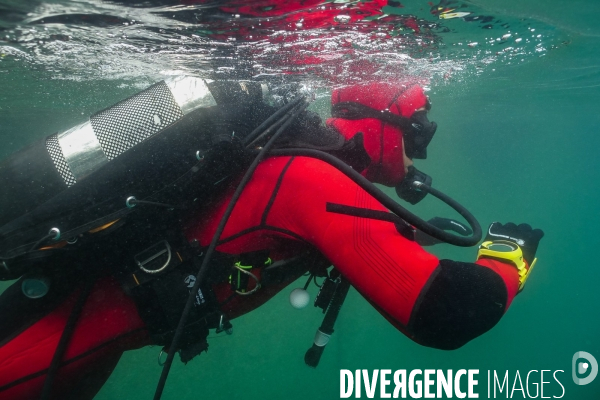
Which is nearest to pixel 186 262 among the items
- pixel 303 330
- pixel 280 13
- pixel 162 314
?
pixel 162 314

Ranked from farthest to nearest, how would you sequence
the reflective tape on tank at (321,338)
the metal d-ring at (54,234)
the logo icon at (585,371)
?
the logo icon at (585,371) < the reflective tape on tank at (321,338) < the metal d-ring at (54,234)

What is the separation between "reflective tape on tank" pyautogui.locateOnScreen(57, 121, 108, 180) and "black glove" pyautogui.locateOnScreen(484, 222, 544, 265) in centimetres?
318

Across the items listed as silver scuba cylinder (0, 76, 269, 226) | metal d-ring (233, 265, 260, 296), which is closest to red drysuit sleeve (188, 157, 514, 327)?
metal d-ring (233, 265, 260, 296)

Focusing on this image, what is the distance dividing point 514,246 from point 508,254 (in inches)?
7.4

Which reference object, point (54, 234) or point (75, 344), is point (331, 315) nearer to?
point (75, 344)

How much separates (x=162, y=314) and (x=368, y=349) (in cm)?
1913

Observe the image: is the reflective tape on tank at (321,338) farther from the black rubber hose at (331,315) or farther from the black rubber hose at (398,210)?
the black rubber hose at (398,210)

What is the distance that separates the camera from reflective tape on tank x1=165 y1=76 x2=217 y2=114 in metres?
2.54

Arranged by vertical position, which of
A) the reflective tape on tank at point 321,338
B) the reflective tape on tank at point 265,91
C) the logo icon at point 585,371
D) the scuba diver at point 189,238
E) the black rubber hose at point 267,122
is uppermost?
the reflective tape on tank at point 265,91

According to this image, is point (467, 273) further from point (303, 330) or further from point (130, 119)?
point (303, 330)

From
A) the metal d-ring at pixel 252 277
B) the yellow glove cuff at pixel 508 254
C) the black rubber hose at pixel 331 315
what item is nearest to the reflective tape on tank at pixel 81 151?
the metal d-ring at pixel 252 277

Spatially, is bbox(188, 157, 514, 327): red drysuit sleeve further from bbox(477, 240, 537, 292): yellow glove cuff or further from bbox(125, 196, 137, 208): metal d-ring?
bbox(125, 196, 137, 208): metal d-ring

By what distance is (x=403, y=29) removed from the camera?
6.18 m

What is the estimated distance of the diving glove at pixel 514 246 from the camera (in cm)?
273
